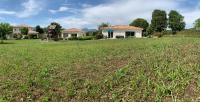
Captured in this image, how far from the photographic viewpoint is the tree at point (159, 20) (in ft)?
287

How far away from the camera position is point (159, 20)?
8781 centimetres

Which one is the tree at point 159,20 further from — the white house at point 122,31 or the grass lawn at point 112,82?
the grass lawn at point 112,82

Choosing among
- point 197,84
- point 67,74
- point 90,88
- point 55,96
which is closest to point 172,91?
point 197,84

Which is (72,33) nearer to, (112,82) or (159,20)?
(159,20)

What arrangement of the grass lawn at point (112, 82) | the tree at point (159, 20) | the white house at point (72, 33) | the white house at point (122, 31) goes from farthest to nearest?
1. the white house at point (72, 33)
2. the tree at point (159, 20)
3. the white house at point (122, 31)
4. the grass lawn at point (112, 82)

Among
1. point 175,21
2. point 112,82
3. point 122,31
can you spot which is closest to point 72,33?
point 122,31

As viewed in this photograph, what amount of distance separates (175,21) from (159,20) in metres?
4.60

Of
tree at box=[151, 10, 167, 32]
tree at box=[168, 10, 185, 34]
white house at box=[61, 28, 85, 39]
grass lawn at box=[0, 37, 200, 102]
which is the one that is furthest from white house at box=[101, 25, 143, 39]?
grass lawn at box=[0, 37, 200, 102]

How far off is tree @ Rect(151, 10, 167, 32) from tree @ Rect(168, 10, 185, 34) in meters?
1.70

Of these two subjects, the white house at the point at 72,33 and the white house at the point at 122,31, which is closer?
the white house at the point at 122,31

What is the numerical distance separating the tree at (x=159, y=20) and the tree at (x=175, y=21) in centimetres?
170

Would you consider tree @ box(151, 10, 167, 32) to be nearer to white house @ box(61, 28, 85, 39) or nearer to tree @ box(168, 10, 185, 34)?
tree @ box(168, 10, 185, 34)

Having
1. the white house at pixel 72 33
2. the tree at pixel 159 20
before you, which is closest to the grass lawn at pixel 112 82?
the tree at pixel 159 20

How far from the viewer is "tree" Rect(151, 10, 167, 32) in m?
87.6
